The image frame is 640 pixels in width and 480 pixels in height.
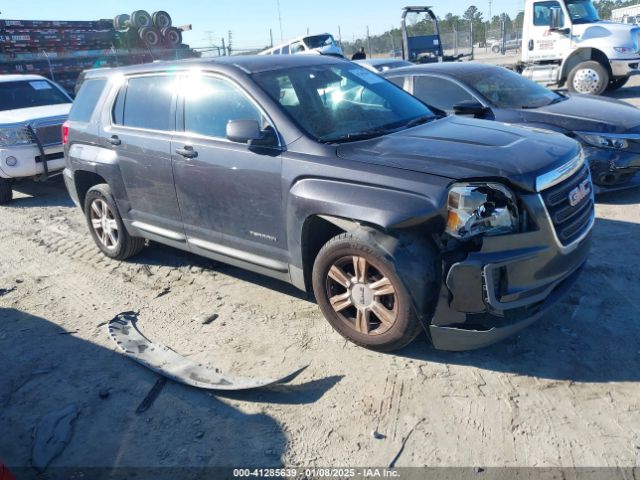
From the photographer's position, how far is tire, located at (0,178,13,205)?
26.5 ft

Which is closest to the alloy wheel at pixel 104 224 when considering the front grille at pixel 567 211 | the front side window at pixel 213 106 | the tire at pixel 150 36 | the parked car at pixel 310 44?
the front side window at pixel 213 106

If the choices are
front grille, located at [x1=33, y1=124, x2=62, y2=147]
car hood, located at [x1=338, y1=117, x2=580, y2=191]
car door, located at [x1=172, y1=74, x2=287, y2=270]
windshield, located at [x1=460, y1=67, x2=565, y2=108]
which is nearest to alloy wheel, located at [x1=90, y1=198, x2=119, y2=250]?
car door, located at [x1=172, y1=74, x2=287, y2=270]

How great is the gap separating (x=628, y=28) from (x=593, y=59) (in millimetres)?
881

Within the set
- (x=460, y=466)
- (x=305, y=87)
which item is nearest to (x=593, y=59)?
(x=305, y=87)

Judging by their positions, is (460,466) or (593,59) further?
(593,59)

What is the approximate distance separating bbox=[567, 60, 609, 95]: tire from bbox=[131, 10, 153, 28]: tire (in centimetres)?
1606

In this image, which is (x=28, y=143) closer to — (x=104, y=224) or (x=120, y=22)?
(x=104, y=224)

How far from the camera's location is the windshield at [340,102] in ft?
12.4

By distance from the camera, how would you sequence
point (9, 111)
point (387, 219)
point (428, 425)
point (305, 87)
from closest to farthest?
point (428, 425), point (387, 219), point (305, 87), point (9, 111)

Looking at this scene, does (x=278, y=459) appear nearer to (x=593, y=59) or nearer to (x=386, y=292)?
(x=386, y=292)

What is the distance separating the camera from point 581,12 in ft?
39.5

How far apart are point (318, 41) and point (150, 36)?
6.70 m

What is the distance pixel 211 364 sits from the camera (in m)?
3.52

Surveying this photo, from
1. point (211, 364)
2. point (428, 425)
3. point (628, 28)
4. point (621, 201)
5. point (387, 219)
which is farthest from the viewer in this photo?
point (628, 28)
